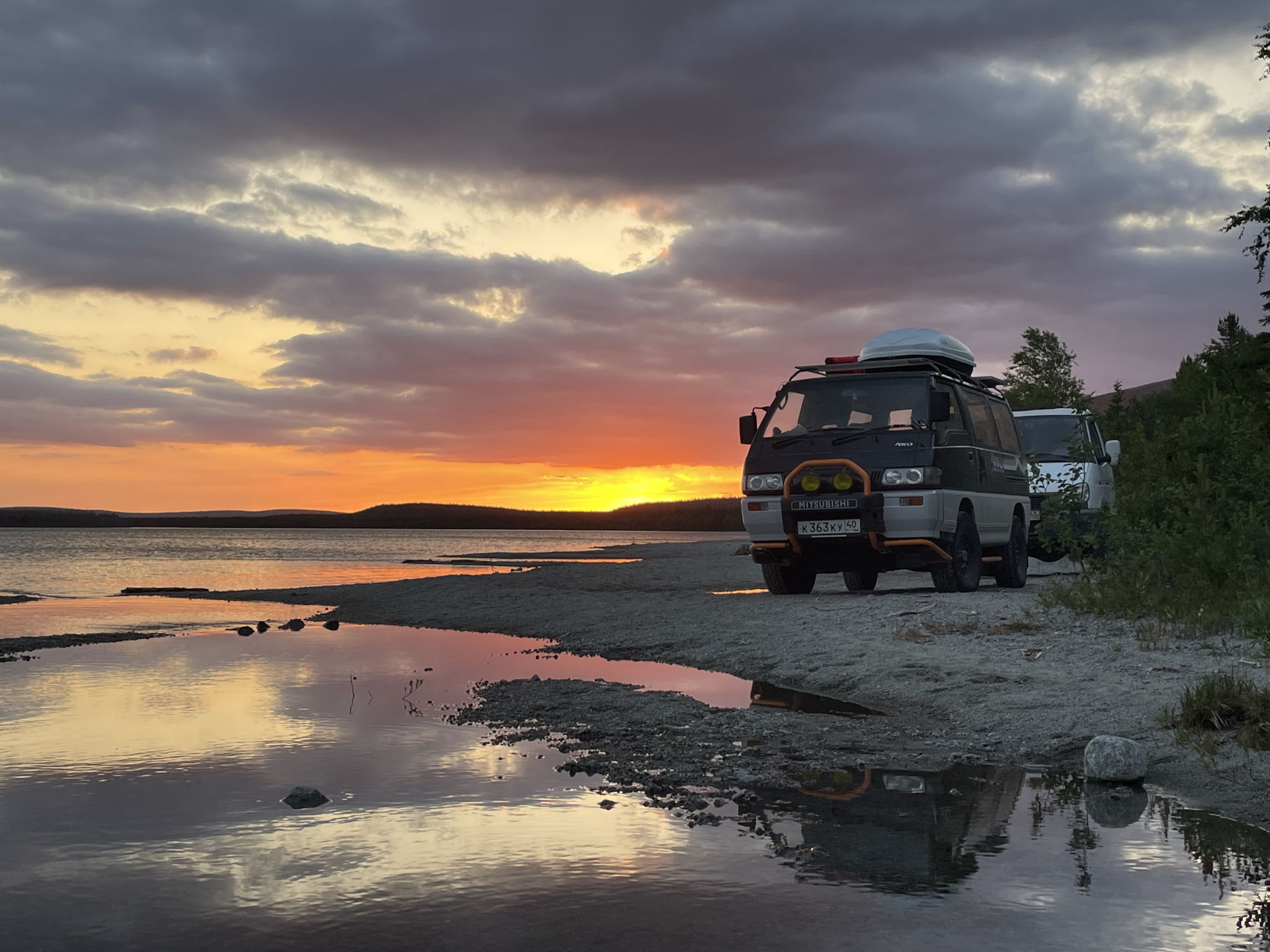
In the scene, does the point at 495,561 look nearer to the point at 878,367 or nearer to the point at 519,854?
the point at 878,367

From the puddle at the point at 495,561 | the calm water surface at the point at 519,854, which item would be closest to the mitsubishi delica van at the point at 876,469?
the calm water surface at the point at 519,854

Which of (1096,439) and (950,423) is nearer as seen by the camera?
(950,423)

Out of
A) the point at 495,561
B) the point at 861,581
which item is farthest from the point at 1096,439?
the point at 495,561

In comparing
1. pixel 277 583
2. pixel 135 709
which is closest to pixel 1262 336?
pixel 277 583

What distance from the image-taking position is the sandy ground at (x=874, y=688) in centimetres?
678

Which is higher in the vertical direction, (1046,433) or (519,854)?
(1046,433)

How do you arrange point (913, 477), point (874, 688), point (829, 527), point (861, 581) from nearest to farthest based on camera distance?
point (874, 688) < point (913, 477) < point (829, 527) < point (861, 581)

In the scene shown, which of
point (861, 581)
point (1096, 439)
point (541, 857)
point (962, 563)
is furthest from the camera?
point (1096, 439)

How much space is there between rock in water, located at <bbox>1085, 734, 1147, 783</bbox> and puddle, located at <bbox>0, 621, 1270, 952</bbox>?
0.58 feet

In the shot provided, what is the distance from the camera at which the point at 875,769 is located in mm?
6719

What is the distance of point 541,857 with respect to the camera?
4.93 metres

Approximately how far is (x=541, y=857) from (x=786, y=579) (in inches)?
483

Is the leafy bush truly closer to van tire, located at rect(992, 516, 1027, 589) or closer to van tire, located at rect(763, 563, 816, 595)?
van tire, located at rect(992, 516, 1027, 589)

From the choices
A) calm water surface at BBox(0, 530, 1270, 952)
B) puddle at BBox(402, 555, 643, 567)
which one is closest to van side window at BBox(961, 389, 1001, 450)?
calm water surface at BBox(0, 530, 1270, 952)
